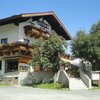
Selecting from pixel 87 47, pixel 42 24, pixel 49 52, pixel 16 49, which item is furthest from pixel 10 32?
pixel 87 47

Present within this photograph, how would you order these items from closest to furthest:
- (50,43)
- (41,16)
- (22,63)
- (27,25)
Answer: (50,43)
(22,63)
(27,25)
(41,16)

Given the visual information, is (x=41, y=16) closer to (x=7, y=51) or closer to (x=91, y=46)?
(x=7, y=51)

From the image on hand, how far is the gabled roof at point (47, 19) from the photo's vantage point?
34650 millimetres

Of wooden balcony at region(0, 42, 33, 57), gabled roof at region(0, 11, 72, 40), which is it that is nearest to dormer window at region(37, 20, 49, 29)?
gabled roof at region(0, 11, 72, 40)

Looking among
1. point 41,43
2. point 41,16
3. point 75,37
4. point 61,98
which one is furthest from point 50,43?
point 61,98

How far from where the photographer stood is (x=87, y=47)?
2989cm

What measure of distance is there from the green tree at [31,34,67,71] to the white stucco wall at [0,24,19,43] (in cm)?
531

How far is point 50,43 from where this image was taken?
104 ft

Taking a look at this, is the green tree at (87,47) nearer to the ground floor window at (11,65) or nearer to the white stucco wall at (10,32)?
the ground floor window at (11,65)

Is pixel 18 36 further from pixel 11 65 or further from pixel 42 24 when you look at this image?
pixel 42 24

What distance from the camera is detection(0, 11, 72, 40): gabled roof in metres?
34.7

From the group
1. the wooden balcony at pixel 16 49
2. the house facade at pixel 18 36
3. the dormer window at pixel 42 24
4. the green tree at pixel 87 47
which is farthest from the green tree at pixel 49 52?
the dormer window at pixel 42 24

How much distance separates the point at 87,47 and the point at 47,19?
1370 centimetres

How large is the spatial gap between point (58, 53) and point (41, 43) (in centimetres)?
230
